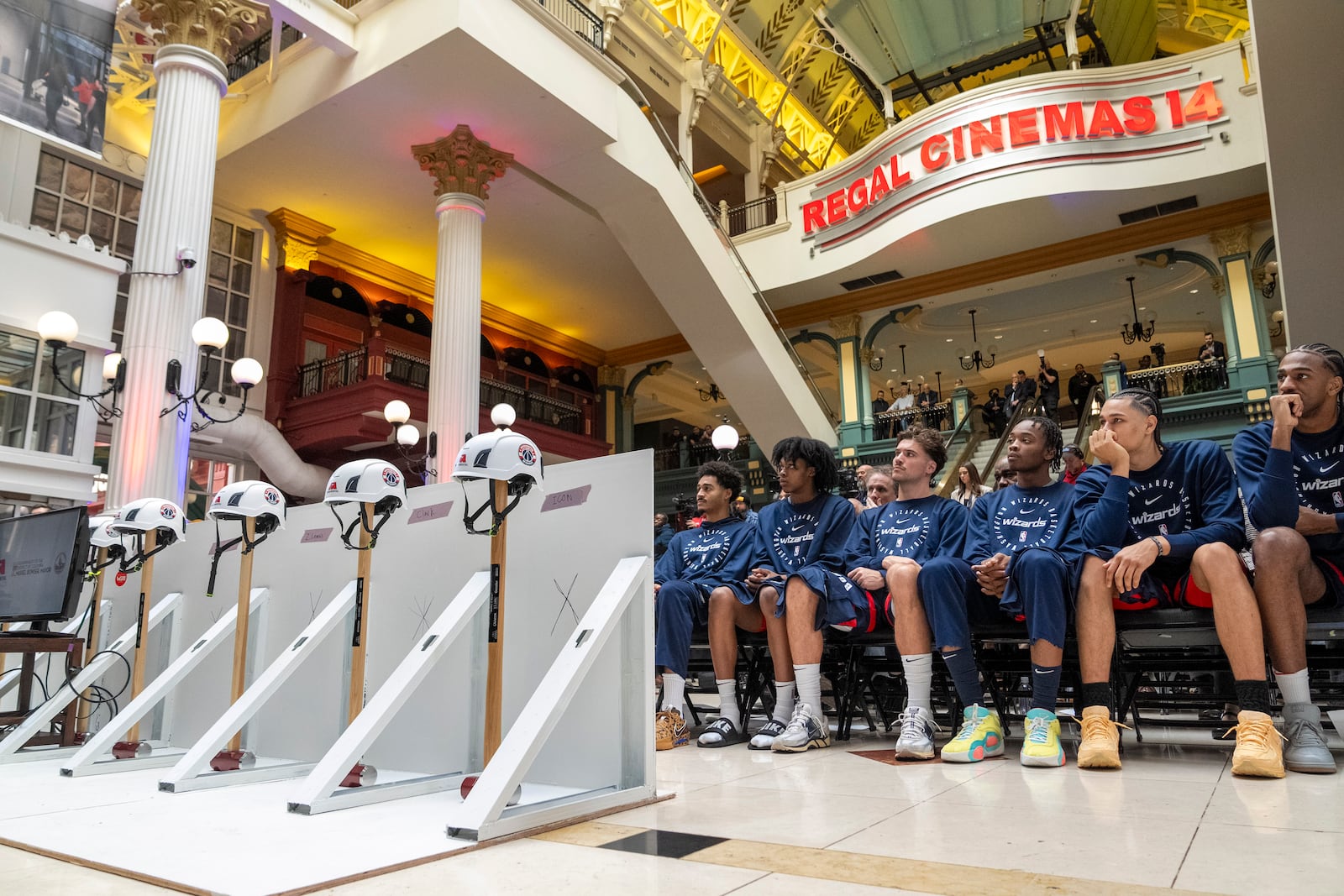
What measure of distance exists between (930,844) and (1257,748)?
1254 millimetres

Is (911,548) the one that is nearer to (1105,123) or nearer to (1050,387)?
(1105,123)

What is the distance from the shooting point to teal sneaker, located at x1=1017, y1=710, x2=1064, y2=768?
2.70 meters

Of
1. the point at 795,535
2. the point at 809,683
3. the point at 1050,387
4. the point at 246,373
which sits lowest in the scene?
the point at 809,683

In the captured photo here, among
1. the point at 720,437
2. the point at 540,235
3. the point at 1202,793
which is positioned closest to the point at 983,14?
the point at 540,235

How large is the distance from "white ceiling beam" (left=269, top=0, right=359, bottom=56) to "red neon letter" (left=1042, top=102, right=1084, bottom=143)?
8.47 meters

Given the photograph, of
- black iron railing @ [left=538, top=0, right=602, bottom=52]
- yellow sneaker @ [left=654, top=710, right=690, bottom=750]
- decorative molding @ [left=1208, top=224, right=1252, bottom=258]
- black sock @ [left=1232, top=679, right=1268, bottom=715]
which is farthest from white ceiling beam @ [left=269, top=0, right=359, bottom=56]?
decorative molding @ [left=1208, top=224, right=1252, bottom=258]

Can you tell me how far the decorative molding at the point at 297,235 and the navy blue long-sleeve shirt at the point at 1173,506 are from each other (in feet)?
40.9

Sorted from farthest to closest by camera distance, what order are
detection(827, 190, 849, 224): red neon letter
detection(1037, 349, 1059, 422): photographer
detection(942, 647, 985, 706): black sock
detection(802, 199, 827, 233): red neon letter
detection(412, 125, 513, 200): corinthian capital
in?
detection(802, 199, 827, 233): red neon letter < detection(827, 190, 849, 224): red neon letter < detection(1037, 349, 1059, 422): photographer < detection(412, 125, 513, 200): corinthian capital < detection(942, 647, 985, 706): black sock

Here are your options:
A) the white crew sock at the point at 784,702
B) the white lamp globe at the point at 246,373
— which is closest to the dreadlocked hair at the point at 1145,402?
the white crew sock at the point at 784,702

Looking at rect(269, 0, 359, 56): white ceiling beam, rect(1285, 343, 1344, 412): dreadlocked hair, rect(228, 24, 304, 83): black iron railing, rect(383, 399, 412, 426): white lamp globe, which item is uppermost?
rect(228, 24, 304, 83): black iron railing

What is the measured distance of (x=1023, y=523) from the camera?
3.27 meters

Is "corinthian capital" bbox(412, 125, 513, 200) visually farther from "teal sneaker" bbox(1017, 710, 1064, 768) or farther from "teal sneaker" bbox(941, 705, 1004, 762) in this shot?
"teal sneaker" bbox(1017, 710, 1064, 768)

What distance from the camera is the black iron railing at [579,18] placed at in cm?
1055

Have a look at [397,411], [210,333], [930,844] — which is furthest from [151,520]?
[397,411]
